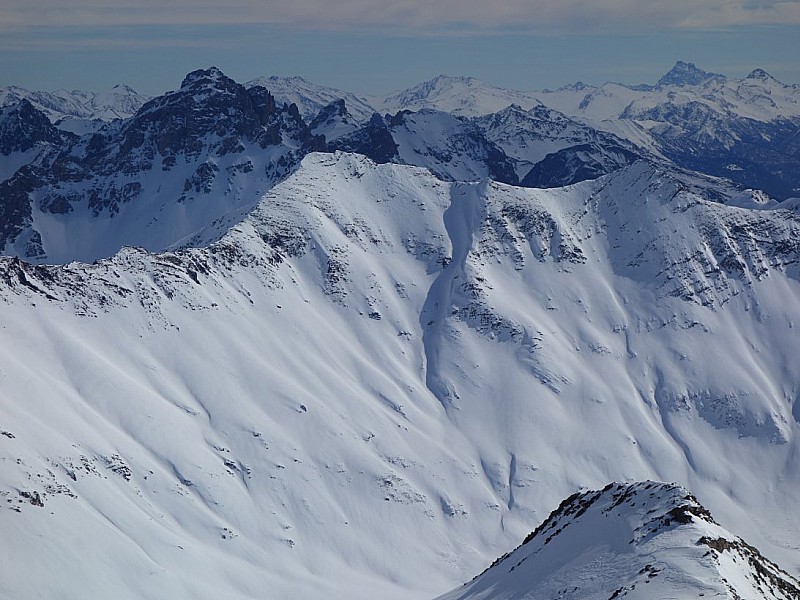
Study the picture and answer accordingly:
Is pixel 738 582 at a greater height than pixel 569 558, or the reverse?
pixel 738 582

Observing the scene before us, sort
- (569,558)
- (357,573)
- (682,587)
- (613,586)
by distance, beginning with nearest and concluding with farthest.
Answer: (682,587)
(613,586)
(569,558)
(357,573)

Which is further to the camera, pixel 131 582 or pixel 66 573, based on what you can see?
pixel 131 582

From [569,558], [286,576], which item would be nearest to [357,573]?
[286,576]

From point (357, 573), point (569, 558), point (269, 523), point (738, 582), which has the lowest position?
point (357, 573)

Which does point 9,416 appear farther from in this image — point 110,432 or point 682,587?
point 682,587

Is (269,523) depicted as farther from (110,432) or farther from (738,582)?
(738,582)

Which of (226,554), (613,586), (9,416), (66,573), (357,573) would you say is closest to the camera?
(613,586)
